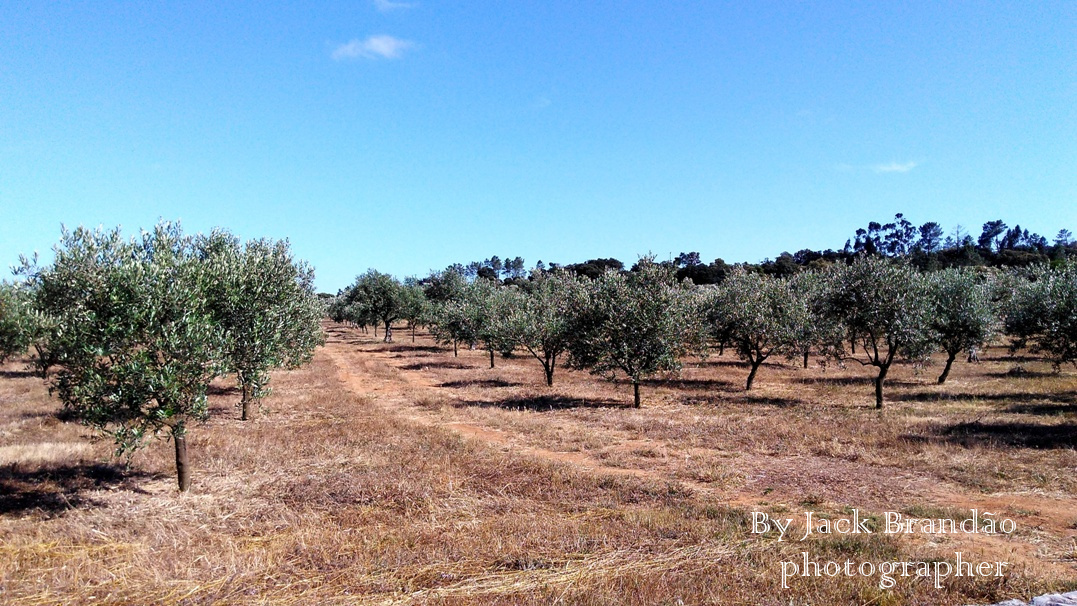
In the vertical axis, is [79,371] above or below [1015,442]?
above

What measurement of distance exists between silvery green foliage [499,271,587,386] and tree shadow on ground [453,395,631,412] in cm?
319

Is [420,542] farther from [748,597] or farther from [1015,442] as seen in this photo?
[1015,442]

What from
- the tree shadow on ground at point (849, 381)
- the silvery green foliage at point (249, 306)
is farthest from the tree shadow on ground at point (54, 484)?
the tree shadow on ground at point (849, 381)

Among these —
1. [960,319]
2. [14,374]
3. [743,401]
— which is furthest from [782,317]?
[14,374]

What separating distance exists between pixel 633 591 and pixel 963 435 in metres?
17.8

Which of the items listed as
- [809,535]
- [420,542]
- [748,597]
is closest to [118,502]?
[420,542]

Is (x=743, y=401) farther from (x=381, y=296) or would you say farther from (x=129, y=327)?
(x=381, y=296)

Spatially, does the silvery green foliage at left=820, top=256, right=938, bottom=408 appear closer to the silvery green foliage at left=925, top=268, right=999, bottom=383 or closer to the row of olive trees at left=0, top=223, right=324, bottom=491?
the silvery green foliage at left=925, top=268, right=999, bottom=383

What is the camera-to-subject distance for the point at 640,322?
29.2m

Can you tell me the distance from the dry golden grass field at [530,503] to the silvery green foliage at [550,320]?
6717mm

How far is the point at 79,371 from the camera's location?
12.4m

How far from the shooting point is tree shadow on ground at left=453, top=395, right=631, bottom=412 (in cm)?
2945

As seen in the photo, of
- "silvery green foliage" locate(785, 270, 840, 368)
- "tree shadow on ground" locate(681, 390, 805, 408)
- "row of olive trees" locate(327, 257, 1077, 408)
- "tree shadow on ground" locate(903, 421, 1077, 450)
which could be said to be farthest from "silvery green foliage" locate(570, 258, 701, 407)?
"tree shadow on ground" locate(903, 421, 1077, 450)

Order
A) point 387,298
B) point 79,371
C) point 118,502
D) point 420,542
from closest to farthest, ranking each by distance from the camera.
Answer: point 420,542, point 79,371, point 118,502, point 387,298
